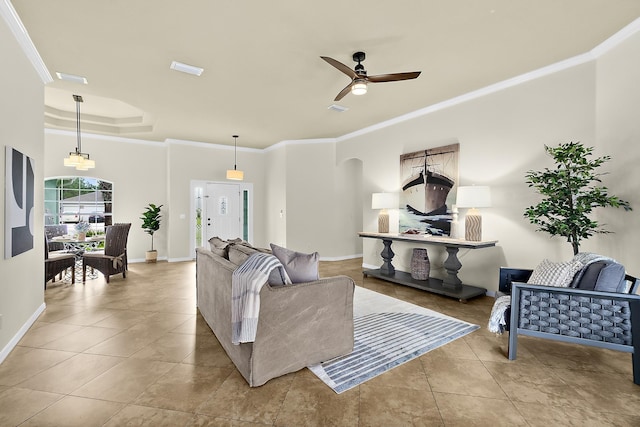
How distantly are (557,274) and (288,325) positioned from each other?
225 centimetres

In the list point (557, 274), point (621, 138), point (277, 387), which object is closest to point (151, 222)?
point (277, 387)

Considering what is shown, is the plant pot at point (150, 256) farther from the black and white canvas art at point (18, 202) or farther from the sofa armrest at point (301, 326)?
the sofa armrest at point (301, 326)

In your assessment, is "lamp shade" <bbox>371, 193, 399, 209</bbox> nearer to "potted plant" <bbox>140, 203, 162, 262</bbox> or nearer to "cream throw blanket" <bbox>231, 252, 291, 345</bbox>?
"cream throw blanket" <bbox>231, 252, 291, 345</bbox>

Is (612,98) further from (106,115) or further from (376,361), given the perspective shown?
(106,115)

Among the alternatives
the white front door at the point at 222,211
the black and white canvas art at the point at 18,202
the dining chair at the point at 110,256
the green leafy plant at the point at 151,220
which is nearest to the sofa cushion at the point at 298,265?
the black and white canvas art at the point at 18,202

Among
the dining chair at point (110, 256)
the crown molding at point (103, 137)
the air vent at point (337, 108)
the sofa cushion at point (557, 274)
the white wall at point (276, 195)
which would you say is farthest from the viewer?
the white wall at point (276, 195)

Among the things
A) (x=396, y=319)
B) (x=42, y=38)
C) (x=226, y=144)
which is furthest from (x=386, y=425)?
(x=226, y=144)

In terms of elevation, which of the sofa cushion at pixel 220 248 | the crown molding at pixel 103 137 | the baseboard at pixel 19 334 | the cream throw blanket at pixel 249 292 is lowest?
the baseboard at pixel 19 334

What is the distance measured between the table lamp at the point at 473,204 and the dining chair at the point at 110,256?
213 inches

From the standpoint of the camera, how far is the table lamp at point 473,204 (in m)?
4.02

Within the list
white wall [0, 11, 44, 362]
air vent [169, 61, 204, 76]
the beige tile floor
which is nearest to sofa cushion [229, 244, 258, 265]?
the beige tile floor

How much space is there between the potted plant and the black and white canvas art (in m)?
3.71

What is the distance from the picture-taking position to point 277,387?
2.13 metres

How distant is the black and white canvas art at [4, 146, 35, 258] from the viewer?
8.54ft
